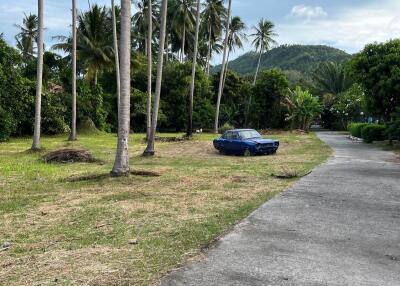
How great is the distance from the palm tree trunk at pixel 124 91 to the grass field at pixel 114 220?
0.46m

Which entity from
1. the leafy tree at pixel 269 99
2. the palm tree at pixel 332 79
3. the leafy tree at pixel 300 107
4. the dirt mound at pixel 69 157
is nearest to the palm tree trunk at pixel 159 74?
the dirt mound at pixel 69 157

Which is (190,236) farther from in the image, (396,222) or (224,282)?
(396,222)

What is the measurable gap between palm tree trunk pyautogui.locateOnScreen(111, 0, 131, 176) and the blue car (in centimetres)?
988

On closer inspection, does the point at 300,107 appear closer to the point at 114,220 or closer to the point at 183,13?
the point at 183,13

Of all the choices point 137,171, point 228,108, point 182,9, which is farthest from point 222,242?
point 228,108

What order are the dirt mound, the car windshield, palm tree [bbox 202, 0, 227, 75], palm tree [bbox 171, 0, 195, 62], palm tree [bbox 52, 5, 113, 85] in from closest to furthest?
the dirt mound < the car windshield < palm tree [bbox 52, 5, 113, 85] < palm tree [bbox 171, 0, 195, 62] < palm tree [bbox 202, 0, 227, 75]

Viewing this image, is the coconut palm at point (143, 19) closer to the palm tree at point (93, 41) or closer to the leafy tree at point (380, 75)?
the palm tree at point (93, 41)

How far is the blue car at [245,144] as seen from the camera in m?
21.8

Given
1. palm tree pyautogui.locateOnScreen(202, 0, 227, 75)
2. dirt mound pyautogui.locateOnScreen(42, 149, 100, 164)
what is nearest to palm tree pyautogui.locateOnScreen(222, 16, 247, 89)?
palm tree pyautogui.locateOnScreen(202, 0, 227, 75)

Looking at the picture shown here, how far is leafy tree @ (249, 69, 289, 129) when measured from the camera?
5344 cm

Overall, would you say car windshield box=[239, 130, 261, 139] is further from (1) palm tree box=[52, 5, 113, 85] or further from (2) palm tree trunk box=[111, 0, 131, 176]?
(1) palm tree box=[52, 5, 113, 85]

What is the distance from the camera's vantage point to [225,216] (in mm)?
7883

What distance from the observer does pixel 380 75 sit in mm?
25781

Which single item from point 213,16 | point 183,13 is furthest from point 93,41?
point 213,16
